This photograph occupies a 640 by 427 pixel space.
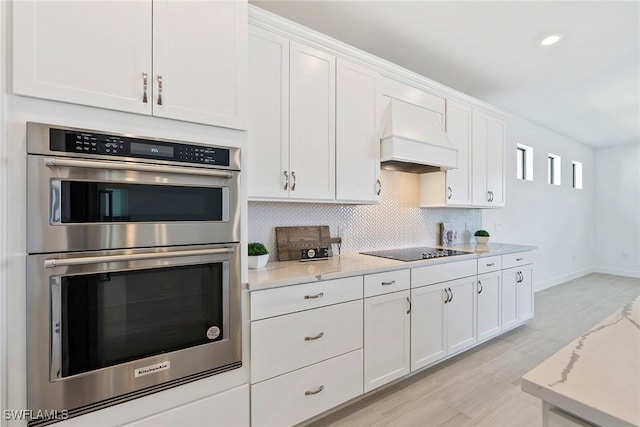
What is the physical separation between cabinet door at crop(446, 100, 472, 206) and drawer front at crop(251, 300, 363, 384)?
5.81 feet

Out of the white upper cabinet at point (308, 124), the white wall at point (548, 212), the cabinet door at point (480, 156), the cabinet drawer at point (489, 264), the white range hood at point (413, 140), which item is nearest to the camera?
the white upper cabinet at point (308, 124)

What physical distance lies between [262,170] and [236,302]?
32.1 inches

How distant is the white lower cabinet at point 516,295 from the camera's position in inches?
121

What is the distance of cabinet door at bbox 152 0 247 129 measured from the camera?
52.6 inches

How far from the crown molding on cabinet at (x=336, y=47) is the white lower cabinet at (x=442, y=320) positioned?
1784mm

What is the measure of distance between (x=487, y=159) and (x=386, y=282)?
2243mm

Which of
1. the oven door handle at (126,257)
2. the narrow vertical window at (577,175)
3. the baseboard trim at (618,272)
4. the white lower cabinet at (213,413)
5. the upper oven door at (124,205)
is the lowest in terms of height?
the baseboard trim at (618,272)

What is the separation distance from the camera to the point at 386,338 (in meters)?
2.09

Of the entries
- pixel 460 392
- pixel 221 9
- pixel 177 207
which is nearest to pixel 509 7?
pixel 221 9

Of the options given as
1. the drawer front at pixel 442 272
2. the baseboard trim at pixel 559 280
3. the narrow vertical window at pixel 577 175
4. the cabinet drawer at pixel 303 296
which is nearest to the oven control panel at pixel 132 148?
the cabinet drawer at pixel 303 296

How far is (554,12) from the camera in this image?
2.12 metres

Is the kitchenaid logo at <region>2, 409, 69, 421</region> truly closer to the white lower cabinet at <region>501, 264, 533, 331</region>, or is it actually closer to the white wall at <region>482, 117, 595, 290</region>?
the white lower cabinet at <region>501, 264, 533, 331</region>

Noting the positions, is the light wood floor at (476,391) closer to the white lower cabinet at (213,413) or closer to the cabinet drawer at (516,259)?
the white lower cabinet at (213,413)

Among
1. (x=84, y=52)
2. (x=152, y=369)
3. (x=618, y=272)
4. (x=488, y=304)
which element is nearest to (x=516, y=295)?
(x=488, y=304)
